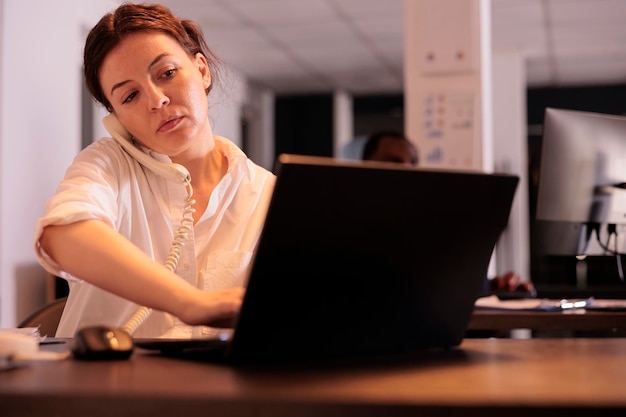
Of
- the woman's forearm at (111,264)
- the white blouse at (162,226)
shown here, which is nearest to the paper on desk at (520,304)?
the white blouse at (162,226)

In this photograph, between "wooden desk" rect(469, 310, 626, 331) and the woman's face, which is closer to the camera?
the woman's face

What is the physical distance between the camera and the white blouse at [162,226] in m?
1.58

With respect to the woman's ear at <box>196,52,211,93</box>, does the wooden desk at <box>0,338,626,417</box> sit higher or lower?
lower

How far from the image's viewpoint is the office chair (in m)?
1.62

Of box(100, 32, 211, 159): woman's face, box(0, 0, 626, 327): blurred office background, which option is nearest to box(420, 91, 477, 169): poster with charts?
box(0, 0, 626, 327): blurred office background

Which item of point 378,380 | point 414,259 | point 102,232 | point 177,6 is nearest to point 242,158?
point 102,232

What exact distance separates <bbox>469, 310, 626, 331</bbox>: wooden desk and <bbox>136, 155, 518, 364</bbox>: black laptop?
1.00 metres

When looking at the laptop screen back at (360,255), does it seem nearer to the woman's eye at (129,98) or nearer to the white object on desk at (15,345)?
the white object on desk at (15,345)

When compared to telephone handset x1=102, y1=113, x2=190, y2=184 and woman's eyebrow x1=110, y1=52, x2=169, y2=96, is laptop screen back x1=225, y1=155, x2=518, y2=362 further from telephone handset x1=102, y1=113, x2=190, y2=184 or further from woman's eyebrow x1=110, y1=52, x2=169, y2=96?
woman's eyebrow x1=110, y1=52, x2=169, y2=96

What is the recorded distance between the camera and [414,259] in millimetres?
927

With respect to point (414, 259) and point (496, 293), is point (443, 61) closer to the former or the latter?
point (496, 293)

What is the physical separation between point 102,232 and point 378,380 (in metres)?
0.58

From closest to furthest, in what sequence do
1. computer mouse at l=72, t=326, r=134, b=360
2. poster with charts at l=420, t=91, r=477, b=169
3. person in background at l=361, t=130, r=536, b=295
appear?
computer mouse at l=72, t=326, r=134, b=360 → person in background at l=361, t=130, r=536, b=295 → poster with charts at l=420, t=91, r=477, b=169

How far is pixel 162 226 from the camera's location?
169 cm
